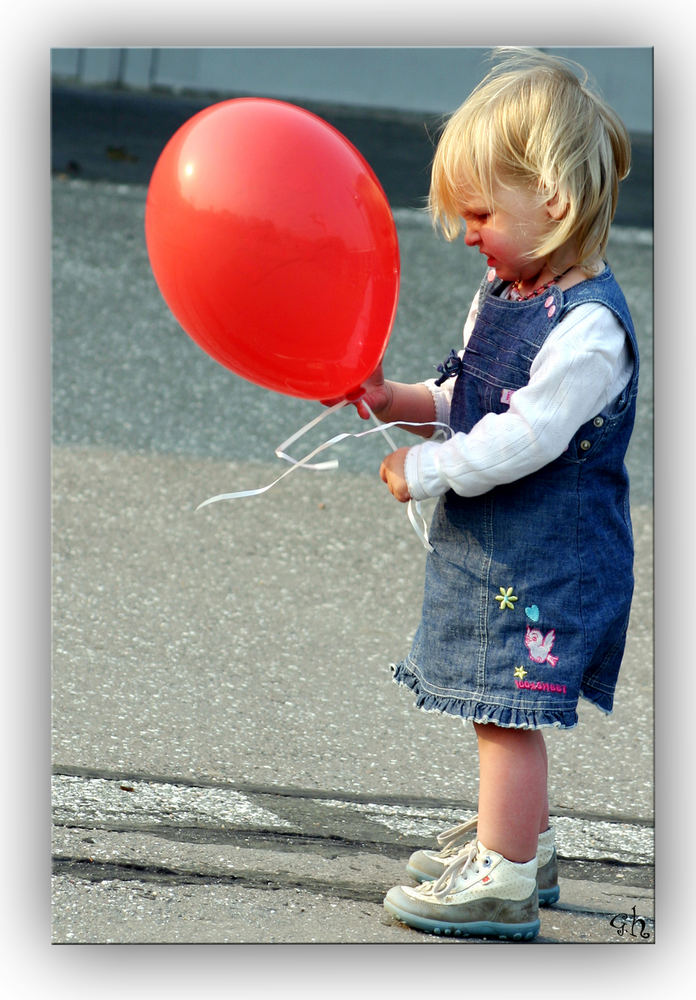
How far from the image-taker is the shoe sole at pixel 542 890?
6.41 ft

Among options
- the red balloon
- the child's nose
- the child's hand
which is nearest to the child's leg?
the child's hand

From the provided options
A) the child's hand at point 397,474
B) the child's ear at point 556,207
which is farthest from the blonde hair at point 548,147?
the child's hand at point 397,474

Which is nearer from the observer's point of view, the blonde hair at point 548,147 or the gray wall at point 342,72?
the blonde hair at point 548,147

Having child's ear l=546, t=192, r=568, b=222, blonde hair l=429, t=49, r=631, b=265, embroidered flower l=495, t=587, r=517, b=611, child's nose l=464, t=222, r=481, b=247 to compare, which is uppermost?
blonde hair l=429, t=49, r=631, b=265

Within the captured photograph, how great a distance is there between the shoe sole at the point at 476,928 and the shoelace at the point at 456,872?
41 mm

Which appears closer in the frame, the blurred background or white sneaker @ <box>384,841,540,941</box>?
white sneaker @ <box>384,841,540,941</box>

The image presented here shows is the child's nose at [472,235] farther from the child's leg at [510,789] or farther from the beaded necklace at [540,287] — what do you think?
the child's leg at [510,789]

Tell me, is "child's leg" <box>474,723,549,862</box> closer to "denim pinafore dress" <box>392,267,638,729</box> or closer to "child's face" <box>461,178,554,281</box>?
"denim pinafore dress" <box>392,267,638,729</box>

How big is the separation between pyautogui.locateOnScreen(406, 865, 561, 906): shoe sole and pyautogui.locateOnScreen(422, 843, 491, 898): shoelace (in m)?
0.11

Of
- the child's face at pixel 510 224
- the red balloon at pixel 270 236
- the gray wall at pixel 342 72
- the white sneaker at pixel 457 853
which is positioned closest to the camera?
the red balloon at pixel 270 236

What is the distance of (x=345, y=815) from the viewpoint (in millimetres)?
2178

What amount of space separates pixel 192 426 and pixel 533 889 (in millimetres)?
2193

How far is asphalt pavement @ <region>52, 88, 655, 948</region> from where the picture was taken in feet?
6.49

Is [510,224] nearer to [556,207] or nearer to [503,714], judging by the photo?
[556,207]
